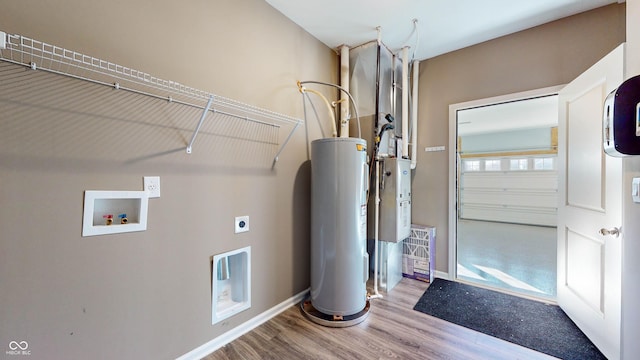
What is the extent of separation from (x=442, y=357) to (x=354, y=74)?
8.91ft

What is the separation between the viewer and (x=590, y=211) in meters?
1.77

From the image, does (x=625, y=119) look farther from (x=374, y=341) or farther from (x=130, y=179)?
(x=130, y=179)

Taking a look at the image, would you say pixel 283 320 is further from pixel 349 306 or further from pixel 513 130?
pixel 513 130

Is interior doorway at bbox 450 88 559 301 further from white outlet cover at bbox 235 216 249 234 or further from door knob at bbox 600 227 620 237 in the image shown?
white outlet cover at bbox 235 216 249 234

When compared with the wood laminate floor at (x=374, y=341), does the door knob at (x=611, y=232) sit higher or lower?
higher

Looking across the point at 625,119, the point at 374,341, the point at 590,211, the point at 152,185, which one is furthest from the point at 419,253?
the point at 152,185

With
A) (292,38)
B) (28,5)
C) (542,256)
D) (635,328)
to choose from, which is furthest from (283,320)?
(542,256)

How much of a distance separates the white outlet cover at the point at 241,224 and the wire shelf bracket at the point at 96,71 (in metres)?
0.61

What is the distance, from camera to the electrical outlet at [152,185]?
1363 millimetres

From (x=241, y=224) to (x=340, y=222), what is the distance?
31.2 inches

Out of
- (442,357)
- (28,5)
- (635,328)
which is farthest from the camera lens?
(442,357)

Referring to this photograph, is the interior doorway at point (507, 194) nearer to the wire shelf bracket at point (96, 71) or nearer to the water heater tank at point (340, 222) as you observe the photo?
the water heater tank at point (340, 222)

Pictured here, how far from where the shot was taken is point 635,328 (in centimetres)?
121

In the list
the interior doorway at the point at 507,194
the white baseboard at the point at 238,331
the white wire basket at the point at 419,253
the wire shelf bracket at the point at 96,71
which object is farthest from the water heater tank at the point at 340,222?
the interior doorway at the point at 507,194
